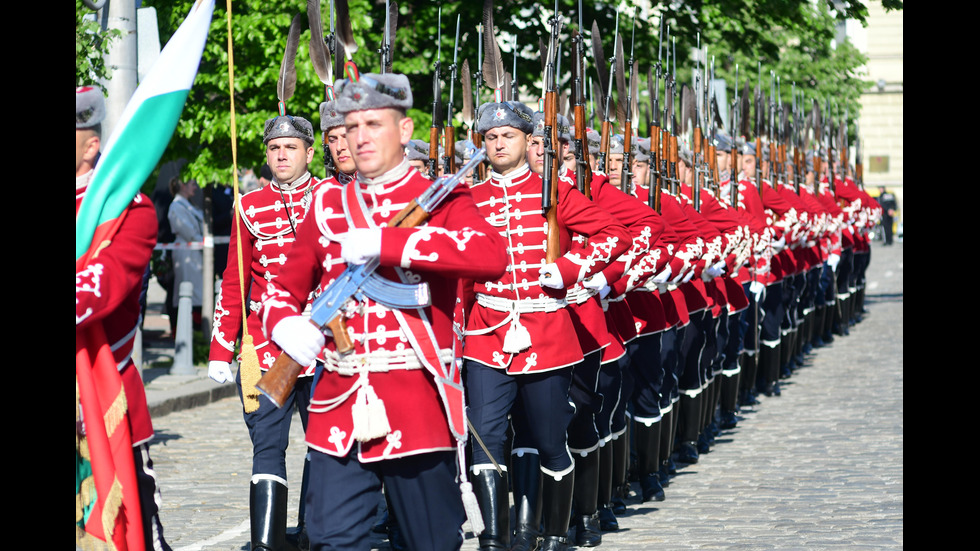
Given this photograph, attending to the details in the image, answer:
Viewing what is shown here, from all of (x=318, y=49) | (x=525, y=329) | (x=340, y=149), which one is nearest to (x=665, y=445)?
(x=525, y=329)

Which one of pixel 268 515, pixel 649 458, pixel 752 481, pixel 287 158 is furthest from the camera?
pixel 752 481

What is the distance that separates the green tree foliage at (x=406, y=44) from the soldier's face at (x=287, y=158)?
302cm

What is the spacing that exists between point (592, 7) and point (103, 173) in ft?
46.4

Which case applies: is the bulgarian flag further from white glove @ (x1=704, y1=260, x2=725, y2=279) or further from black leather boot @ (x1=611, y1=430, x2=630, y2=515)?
white glove @ (x1=704, y1=260, x2=725, y2=279)

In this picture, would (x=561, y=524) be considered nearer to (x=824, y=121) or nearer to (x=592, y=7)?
(x=592, y=7)

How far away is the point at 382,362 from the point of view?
5.04 meters

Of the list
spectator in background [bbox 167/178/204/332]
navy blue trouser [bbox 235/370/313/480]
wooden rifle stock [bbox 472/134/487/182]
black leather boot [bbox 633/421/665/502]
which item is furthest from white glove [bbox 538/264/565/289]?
spectator in background [bbox 167/178/204/332]

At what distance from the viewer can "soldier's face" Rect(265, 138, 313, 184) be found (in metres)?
7.38

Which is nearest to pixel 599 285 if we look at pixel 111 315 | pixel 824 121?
pixel 111 315

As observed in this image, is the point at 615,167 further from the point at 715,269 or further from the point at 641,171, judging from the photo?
the point at 715,269

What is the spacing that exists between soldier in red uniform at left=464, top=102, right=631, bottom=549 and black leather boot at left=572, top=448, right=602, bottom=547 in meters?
0.31

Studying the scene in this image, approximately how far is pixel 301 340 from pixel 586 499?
3432 millimetres

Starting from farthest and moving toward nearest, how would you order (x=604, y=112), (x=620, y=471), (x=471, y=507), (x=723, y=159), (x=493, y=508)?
(x=723, y=159) < (x=604, y=112) < (x=620, y=471) < (x=493, y=508) < (x=471, y=507)

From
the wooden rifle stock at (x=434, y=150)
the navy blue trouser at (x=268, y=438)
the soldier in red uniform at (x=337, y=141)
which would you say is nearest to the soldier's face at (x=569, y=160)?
the soldier in red uniform at (x=337, y=141)
